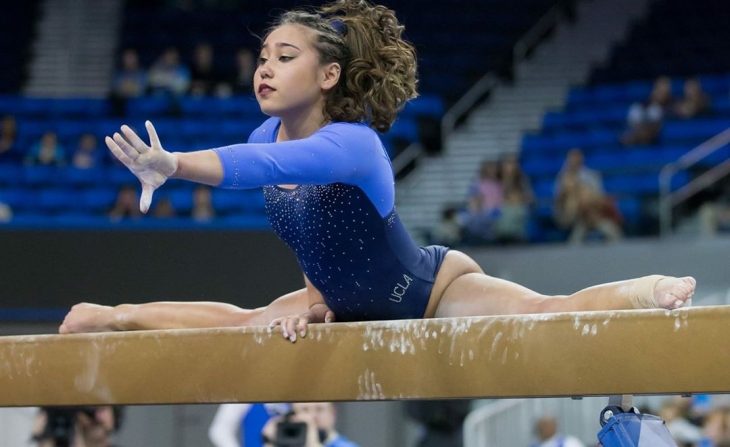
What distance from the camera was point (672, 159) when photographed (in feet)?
30.6

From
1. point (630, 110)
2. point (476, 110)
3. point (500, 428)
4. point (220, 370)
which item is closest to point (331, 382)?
point (220, 370)

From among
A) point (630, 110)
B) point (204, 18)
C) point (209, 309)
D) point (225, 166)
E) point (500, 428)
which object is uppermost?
point (204, 18)

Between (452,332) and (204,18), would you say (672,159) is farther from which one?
(452,332)

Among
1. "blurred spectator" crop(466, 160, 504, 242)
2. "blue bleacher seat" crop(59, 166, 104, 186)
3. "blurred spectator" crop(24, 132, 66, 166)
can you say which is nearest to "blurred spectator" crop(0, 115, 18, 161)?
"blurred spectator" crop(24, 132, 66, 166)

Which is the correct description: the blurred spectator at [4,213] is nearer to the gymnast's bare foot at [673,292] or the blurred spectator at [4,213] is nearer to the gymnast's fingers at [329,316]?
the gymnast's fingers at [329,316]

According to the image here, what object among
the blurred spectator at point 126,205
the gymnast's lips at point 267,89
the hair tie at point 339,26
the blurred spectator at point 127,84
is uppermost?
the blurred spectator at point 127,84

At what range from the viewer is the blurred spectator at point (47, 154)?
1014cm

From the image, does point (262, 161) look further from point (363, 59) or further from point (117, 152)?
point (363, 59)

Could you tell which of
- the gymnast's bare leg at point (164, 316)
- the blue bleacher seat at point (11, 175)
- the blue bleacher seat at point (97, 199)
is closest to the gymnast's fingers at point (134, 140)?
the gymnast's bare leg at point (164, 316)

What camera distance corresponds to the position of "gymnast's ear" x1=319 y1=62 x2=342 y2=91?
10.1 ft

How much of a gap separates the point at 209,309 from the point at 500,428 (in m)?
3.87

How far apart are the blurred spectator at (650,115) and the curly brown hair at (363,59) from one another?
6929 mm

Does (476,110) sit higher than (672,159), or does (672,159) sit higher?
(476,110)

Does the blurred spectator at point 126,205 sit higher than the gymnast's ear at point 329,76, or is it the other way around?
the blurred spectator at point 126,205
